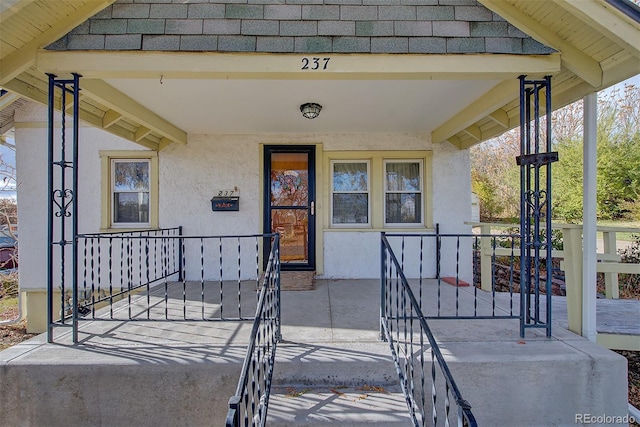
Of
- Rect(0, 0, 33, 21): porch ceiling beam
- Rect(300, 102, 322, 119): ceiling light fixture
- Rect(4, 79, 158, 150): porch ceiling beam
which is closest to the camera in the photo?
Rect(0, 0, 33, 21): porch ceiling beam

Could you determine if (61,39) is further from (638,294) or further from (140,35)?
(638,294)

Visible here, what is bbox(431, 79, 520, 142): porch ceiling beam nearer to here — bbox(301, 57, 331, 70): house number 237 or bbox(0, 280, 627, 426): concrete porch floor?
bbox(301, 57, 331, 70): house number 237

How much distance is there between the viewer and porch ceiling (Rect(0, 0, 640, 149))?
99.7 inches

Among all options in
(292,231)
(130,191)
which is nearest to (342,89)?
(292,231)

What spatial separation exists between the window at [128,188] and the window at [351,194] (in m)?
2.99

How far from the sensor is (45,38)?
2666mm

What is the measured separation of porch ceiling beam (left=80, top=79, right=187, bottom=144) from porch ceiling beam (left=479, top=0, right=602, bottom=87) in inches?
141

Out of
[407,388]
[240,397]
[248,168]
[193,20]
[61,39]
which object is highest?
[193,20]

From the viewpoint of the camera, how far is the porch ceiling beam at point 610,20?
2355 millimetres

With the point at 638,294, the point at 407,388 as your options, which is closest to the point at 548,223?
the point at 407,388

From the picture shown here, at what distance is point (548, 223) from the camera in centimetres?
292

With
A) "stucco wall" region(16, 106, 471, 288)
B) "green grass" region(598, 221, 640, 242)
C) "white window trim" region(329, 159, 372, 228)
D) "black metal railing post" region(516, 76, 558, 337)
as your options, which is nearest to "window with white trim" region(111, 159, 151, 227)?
"stucco wall" region(16, 106, 471, 288)

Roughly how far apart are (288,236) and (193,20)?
11.0 feet

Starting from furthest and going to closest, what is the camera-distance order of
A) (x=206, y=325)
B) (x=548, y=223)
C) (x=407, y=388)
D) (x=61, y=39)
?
(x=206, y=325), (x=548, y=223), (x=61, y=39), (x=407, y=388)
